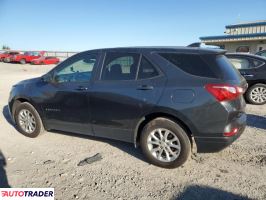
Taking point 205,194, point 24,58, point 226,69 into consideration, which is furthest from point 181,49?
point 24,58

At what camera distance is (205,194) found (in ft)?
11.4

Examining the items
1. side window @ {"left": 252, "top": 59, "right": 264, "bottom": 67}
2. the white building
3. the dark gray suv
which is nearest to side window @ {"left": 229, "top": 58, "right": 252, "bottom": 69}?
side window @ {"left": 252, "top": 59, "right": 264, "bottom": 67}

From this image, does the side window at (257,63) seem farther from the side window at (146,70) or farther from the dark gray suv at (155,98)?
the side window at (146,70)

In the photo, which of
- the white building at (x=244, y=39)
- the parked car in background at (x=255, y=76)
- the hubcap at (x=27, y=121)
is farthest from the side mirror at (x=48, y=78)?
the white building at (x=244, y=39)

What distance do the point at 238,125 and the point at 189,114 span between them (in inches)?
29.8

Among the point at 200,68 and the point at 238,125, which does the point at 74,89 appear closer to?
the point at 200,68

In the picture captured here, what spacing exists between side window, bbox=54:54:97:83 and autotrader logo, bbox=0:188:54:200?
240cm

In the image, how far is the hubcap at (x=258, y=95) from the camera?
8.60 m

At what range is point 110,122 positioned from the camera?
456 cm

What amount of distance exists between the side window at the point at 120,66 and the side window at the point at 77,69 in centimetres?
28

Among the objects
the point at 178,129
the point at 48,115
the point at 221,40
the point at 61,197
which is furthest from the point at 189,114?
the point at 221,40

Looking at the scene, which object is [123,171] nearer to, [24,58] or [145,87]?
[145,87]

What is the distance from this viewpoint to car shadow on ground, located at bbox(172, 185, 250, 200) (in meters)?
3.39

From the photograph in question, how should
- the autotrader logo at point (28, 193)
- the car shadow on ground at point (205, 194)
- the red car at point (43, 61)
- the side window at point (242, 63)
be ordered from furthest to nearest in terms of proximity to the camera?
1. the red car at point (43, 61)
2. the side window at point (242, 63)
3. the car shadow on ground at point (205, 194)
4. the autotrader logo at point (28, 193)
